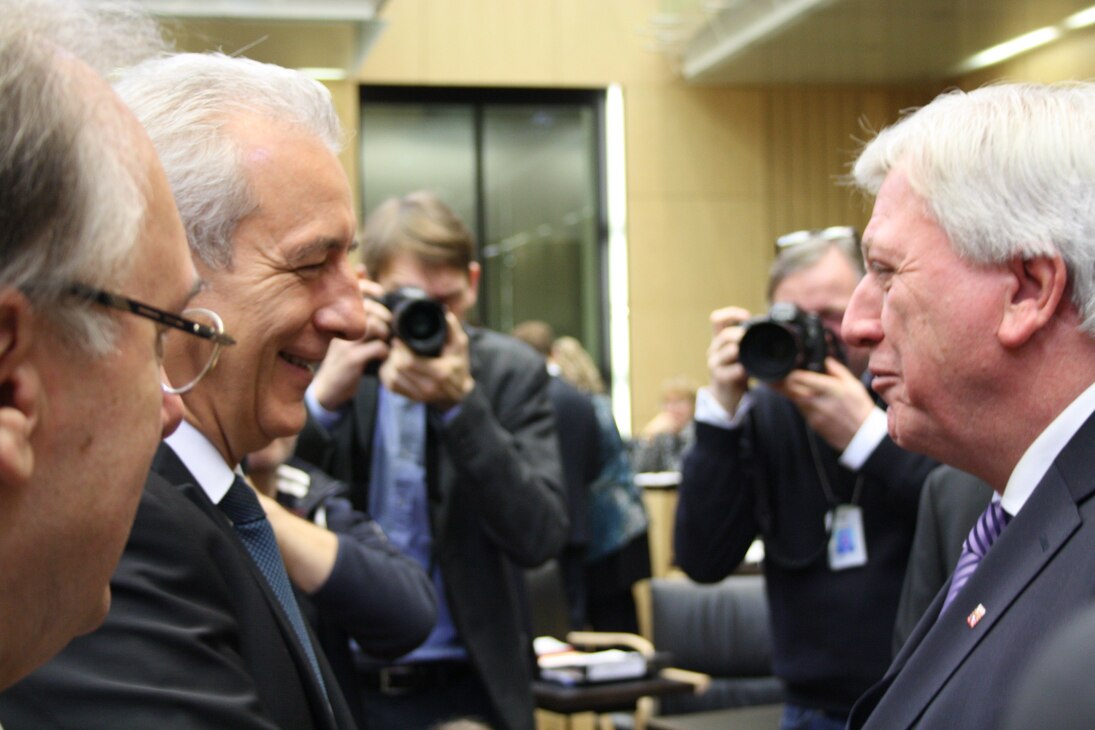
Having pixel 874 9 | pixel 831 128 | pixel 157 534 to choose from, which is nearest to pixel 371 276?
pixel 157 534

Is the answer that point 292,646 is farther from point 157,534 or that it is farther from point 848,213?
point 848,213

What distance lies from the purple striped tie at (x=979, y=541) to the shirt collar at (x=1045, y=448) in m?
0.06

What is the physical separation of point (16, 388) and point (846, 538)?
2.01m

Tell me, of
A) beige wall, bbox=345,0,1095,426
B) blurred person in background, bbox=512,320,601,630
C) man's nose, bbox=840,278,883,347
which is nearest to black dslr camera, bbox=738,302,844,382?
man's nose, bbox=840,278,883,347

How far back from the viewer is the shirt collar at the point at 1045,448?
1.31m

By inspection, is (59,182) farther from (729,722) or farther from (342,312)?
(729,722)

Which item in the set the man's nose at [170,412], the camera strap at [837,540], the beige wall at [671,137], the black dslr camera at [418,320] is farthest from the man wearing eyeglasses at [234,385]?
the beige wall at [671,137]

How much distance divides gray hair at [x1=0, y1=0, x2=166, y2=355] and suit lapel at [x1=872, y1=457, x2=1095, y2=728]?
894mm

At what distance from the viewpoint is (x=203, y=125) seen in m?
1.32

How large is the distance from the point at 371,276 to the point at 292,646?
1640 millimetres

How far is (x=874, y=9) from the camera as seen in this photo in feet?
28.7

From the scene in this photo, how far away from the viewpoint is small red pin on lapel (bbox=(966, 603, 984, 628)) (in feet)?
4.12

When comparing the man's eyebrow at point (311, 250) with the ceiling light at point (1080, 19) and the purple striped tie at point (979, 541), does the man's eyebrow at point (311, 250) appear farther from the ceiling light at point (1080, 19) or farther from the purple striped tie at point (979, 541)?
the ceiling light at point (1080, 19)

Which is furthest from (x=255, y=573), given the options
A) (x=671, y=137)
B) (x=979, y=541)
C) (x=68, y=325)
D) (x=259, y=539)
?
(x=671, y=137)
